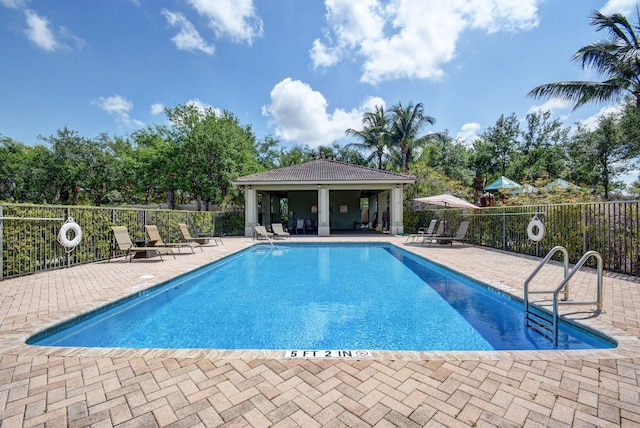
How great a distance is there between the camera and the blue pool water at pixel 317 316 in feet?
12.1

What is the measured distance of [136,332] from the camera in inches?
159

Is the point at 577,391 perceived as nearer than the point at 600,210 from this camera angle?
Yes

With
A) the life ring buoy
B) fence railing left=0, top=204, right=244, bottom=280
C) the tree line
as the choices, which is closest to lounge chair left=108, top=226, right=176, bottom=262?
fence railing left=0, top=204, right=244, bottom=280

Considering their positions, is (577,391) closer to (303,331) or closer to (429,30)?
(303,331)

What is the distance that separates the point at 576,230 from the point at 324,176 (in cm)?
1199

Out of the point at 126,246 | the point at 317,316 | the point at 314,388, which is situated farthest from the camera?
the point at 126,246

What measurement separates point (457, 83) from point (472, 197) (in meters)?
9.43

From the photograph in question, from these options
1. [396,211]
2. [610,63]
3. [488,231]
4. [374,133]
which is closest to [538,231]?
[488,231]

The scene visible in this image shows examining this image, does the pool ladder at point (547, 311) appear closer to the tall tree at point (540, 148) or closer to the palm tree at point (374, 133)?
the palm tree at point (374, 133)

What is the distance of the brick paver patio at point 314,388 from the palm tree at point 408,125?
24.8 meters

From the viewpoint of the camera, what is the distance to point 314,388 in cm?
223

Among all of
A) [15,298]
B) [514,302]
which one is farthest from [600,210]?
[15,298]

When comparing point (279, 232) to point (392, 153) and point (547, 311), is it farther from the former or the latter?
point (392, 153)

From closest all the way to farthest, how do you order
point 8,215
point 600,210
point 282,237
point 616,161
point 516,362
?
point 516,362 < point 8,215 < point 600,210 < point 282,237 < point 616,161
